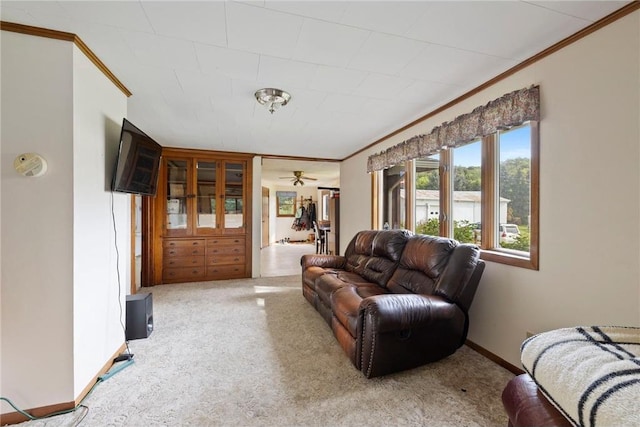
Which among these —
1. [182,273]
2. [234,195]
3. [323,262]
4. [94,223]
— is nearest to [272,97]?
[94,223]

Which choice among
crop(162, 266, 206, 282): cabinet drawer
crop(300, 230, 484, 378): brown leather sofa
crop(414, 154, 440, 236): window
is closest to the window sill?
crop(300, 230, 484, 378): brown leather sofa

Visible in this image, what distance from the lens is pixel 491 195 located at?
2.27m

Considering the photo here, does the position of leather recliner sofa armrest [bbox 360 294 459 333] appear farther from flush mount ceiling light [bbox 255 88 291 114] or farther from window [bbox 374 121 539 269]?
flush mount ceiling light [bbox 255 88 291 114]

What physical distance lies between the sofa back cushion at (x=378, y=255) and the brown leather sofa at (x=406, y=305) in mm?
12

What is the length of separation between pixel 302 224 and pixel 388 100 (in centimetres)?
788

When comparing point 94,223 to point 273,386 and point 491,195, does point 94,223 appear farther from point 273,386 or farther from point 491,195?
point 491,195

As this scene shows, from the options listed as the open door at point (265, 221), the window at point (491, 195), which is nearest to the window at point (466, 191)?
the window at point (491, 195)

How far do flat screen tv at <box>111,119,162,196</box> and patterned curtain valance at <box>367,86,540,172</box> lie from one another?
2.61m

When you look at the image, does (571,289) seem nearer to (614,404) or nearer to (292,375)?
(614,404)

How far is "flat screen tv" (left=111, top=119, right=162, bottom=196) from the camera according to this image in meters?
1.98

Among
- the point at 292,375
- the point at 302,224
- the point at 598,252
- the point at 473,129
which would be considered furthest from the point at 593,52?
the point at 302,224

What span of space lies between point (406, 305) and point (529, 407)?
0.90 meters

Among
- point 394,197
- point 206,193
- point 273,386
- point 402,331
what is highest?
point 206,193

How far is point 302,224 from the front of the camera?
10.2m
